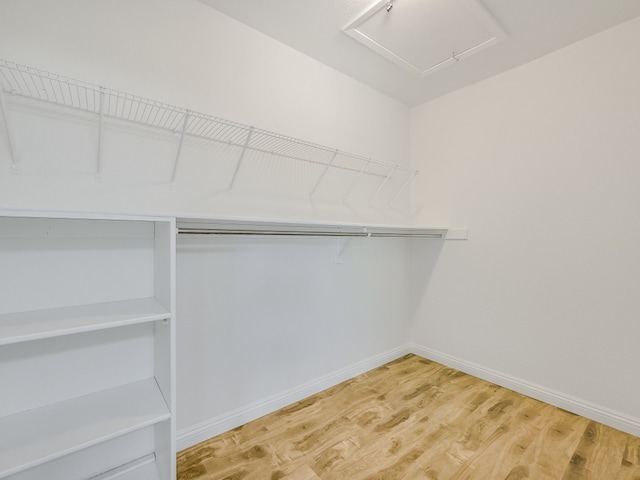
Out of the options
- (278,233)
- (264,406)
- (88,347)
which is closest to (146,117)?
(278,233)

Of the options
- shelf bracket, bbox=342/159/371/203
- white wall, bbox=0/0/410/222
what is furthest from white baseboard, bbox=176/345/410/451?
shelf bracket, bbox=342/159/371/203

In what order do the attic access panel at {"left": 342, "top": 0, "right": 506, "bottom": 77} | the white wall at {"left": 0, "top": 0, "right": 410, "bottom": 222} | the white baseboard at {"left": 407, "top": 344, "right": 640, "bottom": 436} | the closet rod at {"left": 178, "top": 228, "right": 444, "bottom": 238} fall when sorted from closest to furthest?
the white wall at {"left": 0, "top": 0, "right": 410, "bottom": 222} < the closet rod at {"left": 178, "top": 228, "right": 444, "bottom": 238} < the attic access panel at {"left": 342, "top": 0, "right": 506, "bottom": 77} < the white baseboard at {"left": 407, "top": 344, "right": 640, "bottom": 436}

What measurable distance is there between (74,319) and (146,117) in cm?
94

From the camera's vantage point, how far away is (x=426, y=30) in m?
1.76

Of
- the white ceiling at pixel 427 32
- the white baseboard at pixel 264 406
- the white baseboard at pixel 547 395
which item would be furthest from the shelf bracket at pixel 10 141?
the white baseboard at pixel 547 395

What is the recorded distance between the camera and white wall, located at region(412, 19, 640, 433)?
176 cm

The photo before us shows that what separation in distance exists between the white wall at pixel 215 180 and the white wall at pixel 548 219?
0.65m

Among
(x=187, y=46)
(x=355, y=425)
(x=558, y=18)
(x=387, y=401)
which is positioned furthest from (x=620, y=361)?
(x=187, y=46)

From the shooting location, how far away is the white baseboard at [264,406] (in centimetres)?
159

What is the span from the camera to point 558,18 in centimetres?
168

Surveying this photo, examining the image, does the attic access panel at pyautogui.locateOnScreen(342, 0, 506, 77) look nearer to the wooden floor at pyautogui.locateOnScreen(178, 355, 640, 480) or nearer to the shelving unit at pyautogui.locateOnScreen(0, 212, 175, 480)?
the shelving unit at pyautogui.locateOnScreen(0, 212, 175, 480)

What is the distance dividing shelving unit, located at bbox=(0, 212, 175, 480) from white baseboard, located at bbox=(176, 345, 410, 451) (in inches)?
7.6

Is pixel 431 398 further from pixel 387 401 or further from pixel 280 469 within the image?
pixel 280 469

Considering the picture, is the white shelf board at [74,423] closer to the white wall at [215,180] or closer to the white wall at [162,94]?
the white wall at [215,180]
